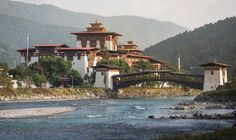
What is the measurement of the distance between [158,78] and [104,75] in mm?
14119

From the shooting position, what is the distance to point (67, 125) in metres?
49.4

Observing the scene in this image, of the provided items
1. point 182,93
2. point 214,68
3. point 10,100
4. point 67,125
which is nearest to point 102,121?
point 67,125

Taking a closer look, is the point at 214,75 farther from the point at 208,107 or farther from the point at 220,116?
the point at 220,116

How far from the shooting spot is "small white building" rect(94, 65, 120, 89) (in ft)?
415

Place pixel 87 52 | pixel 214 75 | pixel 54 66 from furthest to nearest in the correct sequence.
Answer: pixel 87 52
pixel 54 66
pixel 214 75

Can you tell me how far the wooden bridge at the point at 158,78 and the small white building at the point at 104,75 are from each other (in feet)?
4.18

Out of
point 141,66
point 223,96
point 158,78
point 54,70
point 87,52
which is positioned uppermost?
point 87,52

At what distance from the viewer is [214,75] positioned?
10600 centimetres

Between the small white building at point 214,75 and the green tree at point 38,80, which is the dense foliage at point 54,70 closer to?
the green tree at point 38,80

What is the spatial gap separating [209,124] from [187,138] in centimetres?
1452

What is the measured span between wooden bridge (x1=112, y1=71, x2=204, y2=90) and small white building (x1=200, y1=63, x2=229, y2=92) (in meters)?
2.98

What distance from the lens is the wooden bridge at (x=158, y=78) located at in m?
112

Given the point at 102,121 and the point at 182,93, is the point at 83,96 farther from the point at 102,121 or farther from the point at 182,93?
the point at 102,121

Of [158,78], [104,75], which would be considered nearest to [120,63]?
[104,75]
